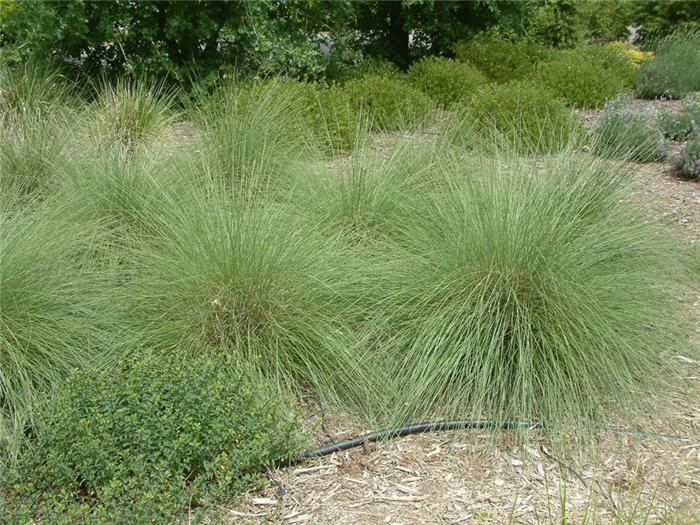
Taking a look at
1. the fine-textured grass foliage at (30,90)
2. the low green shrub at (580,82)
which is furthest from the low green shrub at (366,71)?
the fine-textured grass foliage at (30,90)

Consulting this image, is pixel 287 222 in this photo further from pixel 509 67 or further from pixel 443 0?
pixel 443 0

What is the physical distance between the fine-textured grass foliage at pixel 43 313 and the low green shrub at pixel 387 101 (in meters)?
3.37

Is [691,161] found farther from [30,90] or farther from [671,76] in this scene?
[30,90]

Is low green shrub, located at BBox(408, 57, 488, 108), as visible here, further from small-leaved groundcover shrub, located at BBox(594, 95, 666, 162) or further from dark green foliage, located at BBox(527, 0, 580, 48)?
dark green foliage, located at BBox(527, 0, 580, 48)

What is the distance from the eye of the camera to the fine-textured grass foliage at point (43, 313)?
9.64ft

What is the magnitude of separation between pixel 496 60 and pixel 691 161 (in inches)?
146

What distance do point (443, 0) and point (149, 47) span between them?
13.1ft

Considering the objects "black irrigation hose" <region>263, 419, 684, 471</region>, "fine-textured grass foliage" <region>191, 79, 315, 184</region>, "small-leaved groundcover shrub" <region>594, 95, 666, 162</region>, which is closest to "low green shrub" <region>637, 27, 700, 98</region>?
"small-leaved groundcover shrub" <region>594, 95, 666, 162</region>

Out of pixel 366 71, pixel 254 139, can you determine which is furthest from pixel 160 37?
pixel 254 139

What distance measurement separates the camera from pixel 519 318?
313 centimetres

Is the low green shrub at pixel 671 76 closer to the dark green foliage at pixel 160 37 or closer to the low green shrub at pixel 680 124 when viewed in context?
the low green shrub at pixel 680 124

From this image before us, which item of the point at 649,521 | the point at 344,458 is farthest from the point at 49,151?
the point at 649,521

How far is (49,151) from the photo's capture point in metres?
4.68

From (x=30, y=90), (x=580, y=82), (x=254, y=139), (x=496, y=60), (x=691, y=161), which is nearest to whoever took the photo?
(x=254, y=139)
